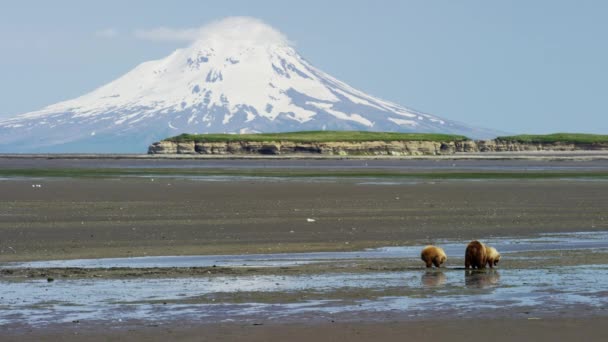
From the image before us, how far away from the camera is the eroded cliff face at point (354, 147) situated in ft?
525

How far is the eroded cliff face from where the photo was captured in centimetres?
15988

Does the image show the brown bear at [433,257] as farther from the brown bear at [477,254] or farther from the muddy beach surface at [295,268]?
the brown bear at [477,254]

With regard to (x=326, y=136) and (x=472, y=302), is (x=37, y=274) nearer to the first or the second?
(x=472, y=302)

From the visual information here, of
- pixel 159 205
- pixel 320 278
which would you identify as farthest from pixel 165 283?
pixel 159 205

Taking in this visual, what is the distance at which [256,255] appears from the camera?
23.4 metres

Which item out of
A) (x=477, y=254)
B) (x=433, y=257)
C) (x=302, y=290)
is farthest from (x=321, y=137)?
(x=302, y=290)

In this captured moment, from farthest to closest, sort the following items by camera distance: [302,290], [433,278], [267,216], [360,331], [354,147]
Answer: [354,147] → [267,216] → [433,278] → [302,290] → [360,331]

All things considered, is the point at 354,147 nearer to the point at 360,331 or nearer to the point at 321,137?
the point at 321,137

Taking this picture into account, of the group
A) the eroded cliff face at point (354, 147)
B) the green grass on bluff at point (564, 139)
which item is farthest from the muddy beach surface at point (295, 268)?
the green grass on bluff at point (564, 139)

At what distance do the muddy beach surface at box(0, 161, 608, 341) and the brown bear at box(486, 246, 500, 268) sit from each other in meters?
0.28

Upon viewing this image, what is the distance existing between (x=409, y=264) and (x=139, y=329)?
8.55 meters

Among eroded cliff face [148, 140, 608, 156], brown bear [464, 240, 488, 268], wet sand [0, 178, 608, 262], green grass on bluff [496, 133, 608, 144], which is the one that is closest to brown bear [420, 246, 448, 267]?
brown bear [464, 240, 488, 268]

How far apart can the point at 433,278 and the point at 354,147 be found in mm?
142207

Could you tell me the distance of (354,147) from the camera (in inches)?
6334
